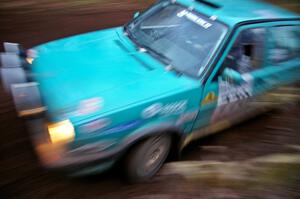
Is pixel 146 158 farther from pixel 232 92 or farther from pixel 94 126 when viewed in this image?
pixel 232 92

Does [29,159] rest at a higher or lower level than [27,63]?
lower

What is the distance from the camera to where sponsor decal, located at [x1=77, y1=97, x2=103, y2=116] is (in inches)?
99.6

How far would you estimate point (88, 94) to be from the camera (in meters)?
2.70

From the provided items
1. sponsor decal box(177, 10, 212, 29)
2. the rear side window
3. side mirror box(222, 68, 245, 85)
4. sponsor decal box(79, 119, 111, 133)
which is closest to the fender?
sponsor decal box(79, 119, 111, 133)

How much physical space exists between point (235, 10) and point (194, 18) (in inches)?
17.6

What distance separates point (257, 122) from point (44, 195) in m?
2.64

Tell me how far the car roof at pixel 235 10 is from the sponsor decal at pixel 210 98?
0.70 meters

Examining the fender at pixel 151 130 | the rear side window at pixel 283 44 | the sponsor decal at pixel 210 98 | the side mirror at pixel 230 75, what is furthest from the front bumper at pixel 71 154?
the rear side window at pixel 283 44

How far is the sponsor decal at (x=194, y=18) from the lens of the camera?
3.29 meters

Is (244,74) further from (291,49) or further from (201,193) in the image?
(201,193)

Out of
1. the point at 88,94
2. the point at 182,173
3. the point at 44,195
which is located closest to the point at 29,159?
the point at 44,195

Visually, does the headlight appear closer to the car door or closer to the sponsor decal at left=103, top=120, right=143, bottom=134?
the sponsor decal at left=103, top=120, right=143, bottom=134

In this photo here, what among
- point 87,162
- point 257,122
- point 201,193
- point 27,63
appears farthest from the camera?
point 257,122

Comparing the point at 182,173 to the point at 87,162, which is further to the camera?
the point at 182,173
